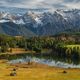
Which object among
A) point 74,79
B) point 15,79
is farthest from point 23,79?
point 74,79

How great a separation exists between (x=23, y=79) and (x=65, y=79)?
48.1ft

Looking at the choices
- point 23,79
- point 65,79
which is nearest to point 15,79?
point 23,79

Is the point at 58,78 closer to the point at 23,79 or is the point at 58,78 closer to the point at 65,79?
the point at 65,79

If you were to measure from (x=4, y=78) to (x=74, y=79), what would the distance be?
24.7 meters

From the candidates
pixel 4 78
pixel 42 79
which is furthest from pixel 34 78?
pixel 4 78

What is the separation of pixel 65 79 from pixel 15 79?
17331 mm

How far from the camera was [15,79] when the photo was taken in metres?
106

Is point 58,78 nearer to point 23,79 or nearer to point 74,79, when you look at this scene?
point 74,79

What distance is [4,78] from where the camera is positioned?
10838cm

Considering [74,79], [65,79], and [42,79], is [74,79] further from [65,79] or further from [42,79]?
[42,79]

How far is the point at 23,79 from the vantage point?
10681cm

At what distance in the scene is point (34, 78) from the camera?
110 m

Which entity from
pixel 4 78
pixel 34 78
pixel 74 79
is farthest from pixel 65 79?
pixel 4 78

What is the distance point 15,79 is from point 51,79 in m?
12.5
